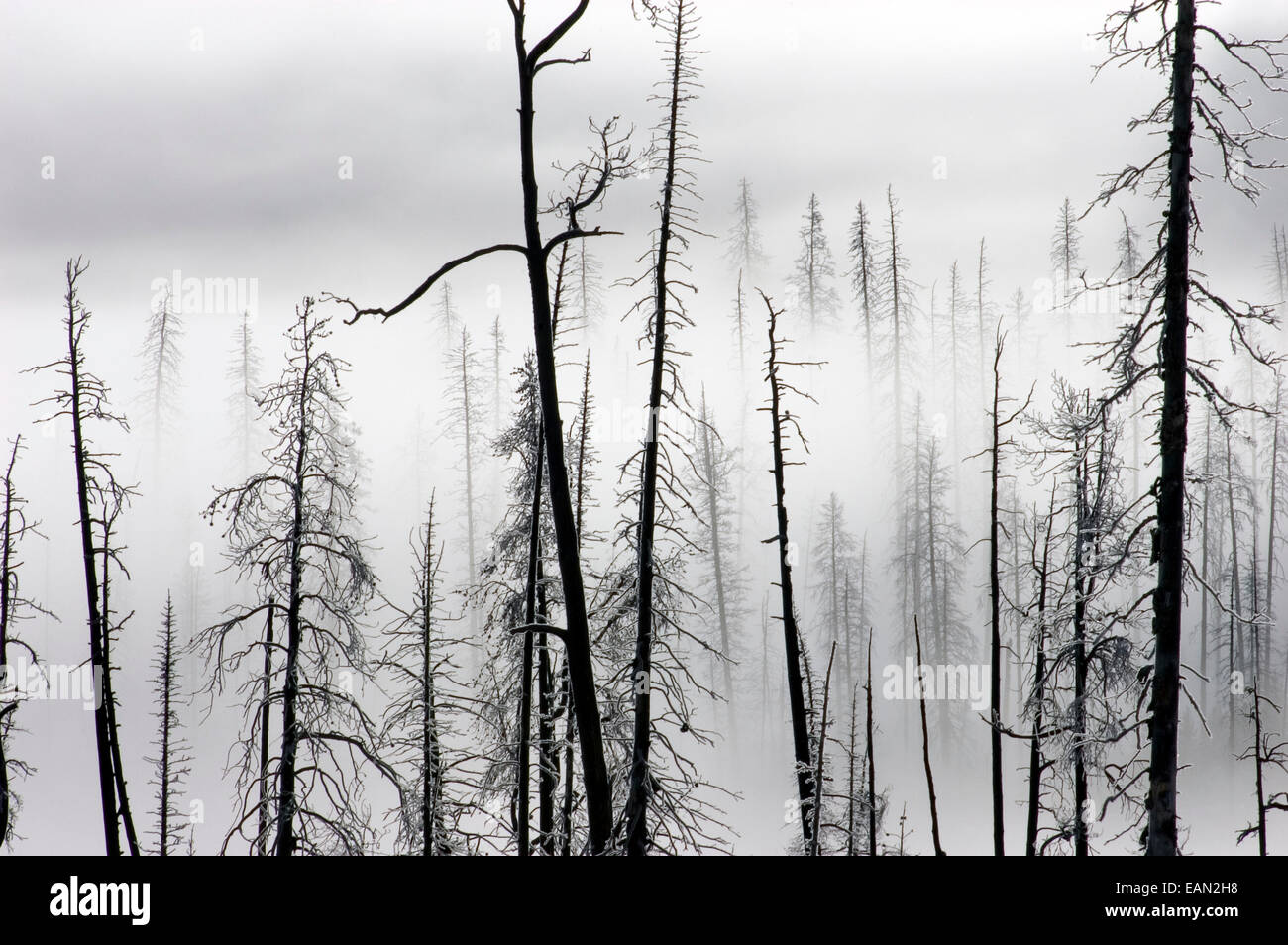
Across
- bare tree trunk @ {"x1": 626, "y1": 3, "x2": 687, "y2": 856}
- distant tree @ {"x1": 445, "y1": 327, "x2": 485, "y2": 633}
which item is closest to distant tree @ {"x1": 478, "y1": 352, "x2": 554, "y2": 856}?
bare tree trunk @ {"x1": 626, "y1": 3, "x2": 687, "y2": 856}

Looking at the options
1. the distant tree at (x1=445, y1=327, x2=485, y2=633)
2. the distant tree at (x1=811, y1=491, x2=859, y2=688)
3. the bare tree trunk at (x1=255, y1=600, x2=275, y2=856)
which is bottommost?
the bare tree trunk at (x1=255, y1=600, x2=275, y2=856)

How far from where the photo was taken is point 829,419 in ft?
222

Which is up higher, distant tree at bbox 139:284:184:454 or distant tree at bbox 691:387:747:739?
distant tree at bbox 139:284:184:454

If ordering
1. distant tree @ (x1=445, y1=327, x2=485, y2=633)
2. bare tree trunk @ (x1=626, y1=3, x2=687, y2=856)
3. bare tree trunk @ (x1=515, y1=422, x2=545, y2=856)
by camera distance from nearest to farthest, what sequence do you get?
bare tree trunk @ (x1=626, y1=3, x2=687, y2=856) → bare tree trunk @ (x1=515, y1=422, x2=545, y2=856) → distant tree @ (x1=445, y1=327, x2=485, y2=633)

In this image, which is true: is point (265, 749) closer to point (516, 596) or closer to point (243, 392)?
point (516, 596)

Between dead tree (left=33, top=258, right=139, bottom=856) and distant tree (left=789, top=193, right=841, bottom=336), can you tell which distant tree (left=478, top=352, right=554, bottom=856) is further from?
distant tree (left=789, top=193, right=841, bottom=336)

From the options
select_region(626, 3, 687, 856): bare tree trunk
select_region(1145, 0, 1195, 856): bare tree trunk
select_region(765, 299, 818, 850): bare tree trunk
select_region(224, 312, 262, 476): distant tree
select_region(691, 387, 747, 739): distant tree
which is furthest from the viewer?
select_region(224, 312, 262, 476): distant tree

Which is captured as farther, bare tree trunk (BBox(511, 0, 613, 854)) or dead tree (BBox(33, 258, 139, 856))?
dead tree (BBox(33, 258, 139, 856))

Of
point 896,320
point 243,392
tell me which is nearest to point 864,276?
point 896,320

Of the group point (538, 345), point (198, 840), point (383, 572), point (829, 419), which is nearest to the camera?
point (538, 345)

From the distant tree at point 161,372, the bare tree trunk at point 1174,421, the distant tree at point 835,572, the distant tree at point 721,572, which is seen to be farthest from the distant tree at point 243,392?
the bare tree trunk at point 1174,421
